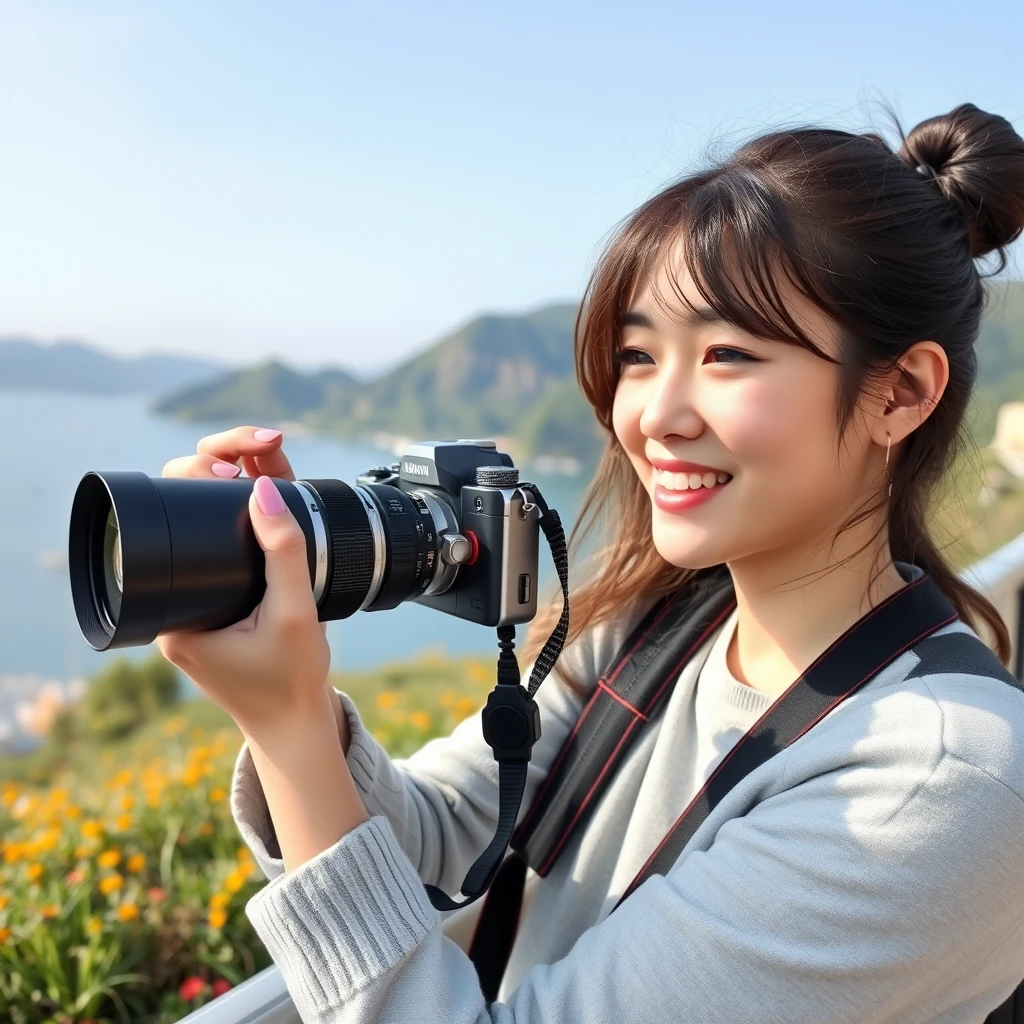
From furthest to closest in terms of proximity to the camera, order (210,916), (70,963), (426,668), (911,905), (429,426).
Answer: (429,426), (426,668), (210,916), (70,963), (911,905)

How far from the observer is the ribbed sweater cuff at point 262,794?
935mm

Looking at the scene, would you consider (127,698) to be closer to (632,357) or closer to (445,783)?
(445,783)

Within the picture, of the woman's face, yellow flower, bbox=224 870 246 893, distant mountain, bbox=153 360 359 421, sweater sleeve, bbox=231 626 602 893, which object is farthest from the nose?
distant mountain, bbox=153 360 359 421

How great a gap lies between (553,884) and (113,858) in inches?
29.1

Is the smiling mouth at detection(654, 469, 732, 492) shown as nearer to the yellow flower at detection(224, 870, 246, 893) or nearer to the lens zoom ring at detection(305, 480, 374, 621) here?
the lens zoom ring at detection(305, 480, 374, 621)

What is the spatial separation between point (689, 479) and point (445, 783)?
18.9 inches

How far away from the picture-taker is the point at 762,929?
0.76m

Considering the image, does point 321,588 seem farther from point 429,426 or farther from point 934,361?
point 429,426

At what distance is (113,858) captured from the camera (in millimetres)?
1467

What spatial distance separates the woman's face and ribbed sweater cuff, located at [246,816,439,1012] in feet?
1.37

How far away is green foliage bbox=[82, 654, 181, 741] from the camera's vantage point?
9.23m


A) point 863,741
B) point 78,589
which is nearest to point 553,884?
point 863,741

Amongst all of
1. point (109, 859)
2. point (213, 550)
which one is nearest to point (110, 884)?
point (109, 859)

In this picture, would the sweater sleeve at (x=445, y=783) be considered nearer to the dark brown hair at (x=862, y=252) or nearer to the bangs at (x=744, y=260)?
the dark brown hair at (x=862, y=252)
